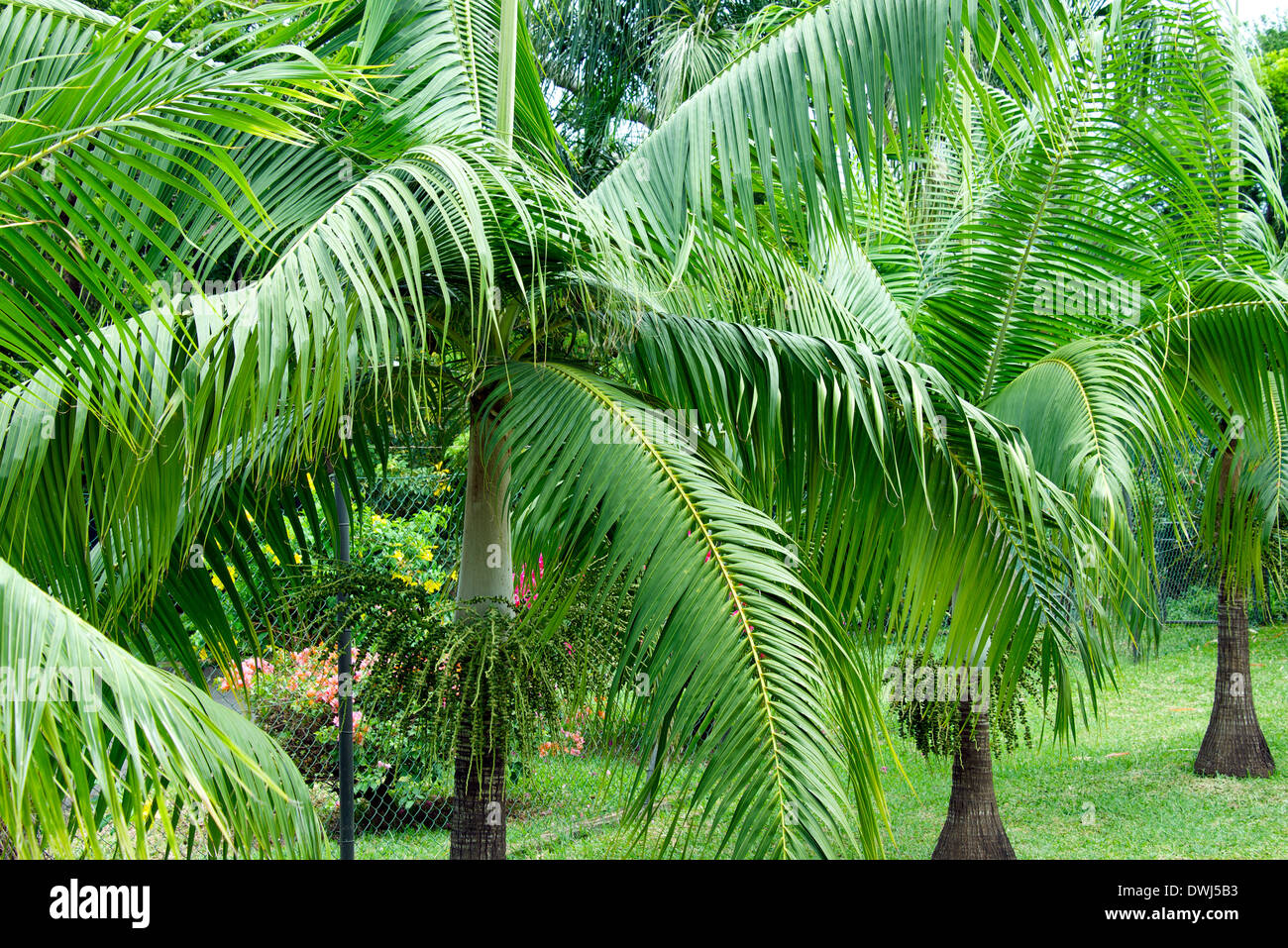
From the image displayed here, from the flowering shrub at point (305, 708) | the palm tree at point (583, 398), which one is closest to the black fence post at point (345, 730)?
the palm tree at point (583, 398)

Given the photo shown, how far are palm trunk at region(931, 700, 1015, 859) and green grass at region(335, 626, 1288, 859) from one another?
1.08ft

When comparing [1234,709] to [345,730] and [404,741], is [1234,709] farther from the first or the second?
[345,730]

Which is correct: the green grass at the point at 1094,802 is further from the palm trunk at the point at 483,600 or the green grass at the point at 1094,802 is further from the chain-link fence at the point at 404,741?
the palm trunk at the point at 483,600

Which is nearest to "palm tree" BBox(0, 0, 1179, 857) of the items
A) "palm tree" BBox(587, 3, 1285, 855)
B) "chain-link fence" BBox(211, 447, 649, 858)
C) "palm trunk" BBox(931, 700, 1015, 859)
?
"palm tree" BBox(587, 3, 1285, 855)

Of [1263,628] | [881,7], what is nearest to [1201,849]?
[881,7]

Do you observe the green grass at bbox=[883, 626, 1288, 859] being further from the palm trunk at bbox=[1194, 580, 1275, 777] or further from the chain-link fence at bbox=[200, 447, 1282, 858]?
the chain-link fence at bbox=[200, 447, 1282, 858]

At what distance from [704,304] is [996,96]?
260 centimetres

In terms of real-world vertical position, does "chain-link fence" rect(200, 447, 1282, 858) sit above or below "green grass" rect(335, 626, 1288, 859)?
above

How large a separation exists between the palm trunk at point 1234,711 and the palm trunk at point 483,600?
20.7 ft

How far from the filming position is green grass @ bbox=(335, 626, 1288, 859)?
5.89 meters

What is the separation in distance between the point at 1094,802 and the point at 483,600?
578 cm

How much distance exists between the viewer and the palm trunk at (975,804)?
223 inches

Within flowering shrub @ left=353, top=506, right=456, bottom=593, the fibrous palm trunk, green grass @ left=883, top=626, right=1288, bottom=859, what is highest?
flowering shrub @ left=353, top=506, right=456, bottom=593

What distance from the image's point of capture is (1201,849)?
6.03 m
